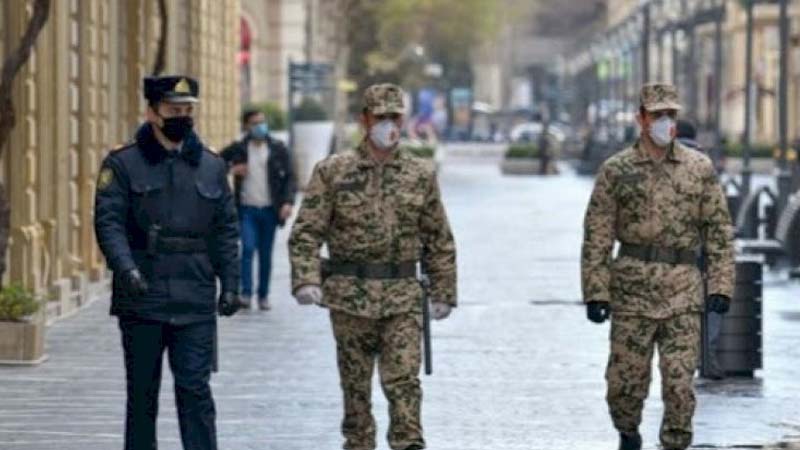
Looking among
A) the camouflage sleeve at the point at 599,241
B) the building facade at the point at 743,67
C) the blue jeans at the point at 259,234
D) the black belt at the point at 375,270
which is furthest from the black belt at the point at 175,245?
the building facade at the point at 743,67

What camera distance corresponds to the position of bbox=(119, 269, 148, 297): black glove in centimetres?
1261

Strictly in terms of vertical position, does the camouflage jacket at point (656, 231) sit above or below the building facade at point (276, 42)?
below

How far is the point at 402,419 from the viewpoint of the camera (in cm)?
1338

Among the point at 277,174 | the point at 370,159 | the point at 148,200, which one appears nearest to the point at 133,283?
the point at 148,200

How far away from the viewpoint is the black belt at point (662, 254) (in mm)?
14266

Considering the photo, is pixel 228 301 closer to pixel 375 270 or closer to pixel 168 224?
pixel 168 224

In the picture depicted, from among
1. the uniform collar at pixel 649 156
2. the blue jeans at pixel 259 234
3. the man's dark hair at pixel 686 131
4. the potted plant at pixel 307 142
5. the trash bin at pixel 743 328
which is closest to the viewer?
the uniform collar at pixel 649 156

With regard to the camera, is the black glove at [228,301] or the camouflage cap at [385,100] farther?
the camouflage cap at [385,100]

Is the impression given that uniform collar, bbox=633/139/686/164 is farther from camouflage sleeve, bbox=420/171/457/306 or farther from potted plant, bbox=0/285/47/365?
potted plant, bbox=0/285/47/365

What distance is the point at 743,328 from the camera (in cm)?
1916

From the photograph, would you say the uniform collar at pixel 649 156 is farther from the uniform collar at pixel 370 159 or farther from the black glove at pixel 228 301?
the black glove at pixel 228 301

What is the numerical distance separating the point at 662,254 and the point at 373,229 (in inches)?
65.8

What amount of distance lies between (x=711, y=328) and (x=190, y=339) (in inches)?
274

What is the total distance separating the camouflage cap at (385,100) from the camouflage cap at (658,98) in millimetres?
1486
